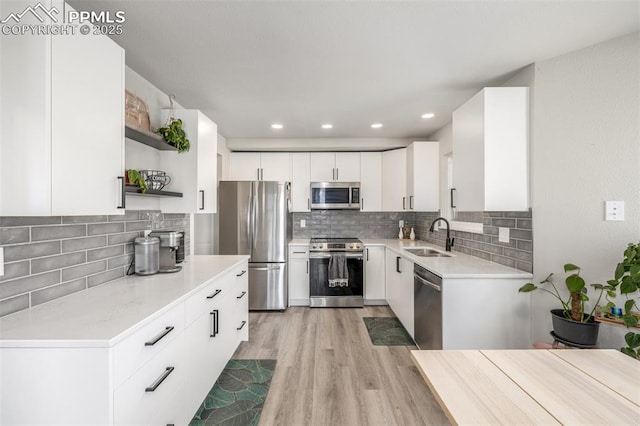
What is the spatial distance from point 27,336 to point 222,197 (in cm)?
281

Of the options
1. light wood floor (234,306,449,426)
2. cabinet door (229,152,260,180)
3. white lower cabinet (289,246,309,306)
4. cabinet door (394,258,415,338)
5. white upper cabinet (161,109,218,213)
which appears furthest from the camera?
cabinet door (229,152,260,180)

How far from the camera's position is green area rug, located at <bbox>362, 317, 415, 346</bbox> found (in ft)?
9.34

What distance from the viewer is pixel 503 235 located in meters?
2.39

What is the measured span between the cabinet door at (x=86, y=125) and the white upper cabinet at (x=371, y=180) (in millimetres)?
3221

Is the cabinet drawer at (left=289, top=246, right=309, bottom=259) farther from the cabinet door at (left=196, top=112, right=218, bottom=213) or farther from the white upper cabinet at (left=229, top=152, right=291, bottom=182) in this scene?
the cabinet door at (left=196, top=112, right=218, bottom=213)

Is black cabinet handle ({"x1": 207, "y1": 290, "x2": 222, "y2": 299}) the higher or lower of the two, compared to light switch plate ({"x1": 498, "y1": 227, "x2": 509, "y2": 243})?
lower

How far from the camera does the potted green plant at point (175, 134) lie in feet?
6.97

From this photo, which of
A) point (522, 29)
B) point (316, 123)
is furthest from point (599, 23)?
point (316, 123)

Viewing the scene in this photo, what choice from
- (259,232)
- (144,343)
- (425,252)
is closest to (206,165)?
(259,232)

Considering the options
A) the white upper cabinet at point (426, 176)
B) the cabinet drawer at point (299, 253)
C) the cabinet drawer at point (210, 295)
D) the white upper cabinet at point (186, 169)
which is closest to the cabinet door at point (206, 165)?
the white upper cabinet at point (186, 169)

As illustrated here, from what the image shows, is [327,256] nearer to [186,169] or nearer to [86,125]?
[186,169]

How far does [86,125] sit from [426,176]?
3463mm

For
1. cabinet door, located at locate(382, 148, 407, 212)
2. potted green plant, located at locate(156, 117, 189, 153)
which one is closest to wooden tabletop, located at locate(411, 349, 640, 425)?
potted green plant, located at locate(156, 117, 189, 153)

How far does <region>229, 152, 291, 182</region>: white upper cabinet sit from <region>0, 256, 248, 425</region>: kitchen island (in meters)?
2.60
